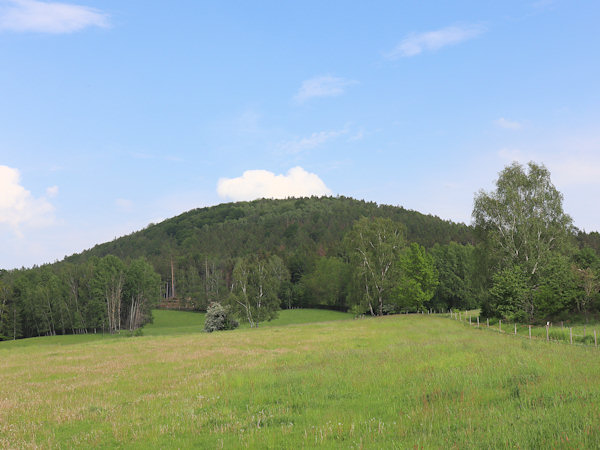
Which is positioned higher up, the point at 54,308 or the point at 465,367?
the point at 465,367

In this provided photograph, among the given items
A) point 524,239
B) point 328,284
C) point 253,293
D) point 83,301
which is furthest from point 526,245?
point 83,301

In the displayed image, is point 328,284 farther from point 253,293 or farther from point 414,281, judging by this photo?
point 253,293

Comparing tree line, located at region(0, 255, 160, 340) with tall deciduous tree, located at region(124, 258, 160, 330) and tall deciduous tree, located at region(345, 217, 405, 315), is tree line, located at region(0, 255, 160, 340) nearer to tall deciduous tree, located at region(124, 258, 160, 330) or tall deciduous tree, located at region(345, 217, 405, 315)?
tall deciduous tree, located at region(124, 258, 160, 330)

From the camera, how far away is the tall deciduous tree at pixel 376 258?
79.0 meters

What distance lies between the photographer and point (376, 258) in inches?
3142

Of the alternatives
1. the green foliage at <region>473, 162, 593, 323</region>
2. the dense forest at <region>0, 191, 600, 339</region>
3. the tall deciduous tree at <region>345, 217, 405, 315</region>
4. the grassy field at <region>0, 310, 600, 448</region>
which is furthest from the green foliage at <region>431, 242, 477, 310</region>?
the grassy field at <region>0, 310, 600, 448</region>

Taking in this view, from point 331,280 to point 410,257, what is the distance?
49740 mm

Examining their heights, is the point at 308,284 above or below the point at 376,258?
below

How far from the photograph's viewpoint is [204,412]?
12.4 meters

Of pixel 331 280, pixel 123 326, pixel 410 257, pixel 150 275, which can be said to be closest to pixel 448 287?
pixel 410 257

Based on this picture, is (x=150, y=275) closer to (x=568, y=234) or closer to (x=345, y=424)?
(x=568, y=234)

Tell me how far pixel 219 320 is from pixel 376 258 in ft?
110

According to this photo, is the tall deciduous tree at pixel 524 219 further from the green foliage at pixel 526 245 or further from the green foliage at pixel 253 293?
the green foliage at pixel 253 293

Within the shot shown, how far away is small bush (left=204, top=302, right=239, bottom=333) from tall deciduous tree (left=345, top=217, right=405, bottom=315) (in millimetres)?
27375
